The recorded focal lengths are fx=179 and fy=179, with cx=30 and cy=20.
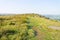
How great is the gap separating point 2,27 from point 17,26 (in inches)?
69.8

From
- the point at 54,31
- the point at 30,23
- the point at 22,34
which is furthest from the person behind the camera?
the point at 30,23

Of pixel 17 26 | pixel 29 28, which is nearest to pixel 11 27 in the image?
pixel 17 26

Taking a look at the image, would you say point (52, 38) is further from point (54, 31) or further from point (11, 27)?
point (11, 27)

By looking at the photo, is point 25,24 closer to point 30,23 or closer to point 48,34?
point 30,23

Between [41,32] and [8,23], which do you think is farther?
[8,23]

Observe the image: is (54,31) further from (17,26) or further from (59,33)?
(17,26)

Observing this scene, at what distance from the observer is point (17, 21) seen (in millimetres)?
22859

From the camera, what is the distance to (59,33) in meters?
20.3

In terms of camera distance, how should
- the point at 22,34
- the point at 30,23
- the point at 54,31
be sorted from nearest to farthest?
the point at 22,34
the point at 54,31
the point at 30,23

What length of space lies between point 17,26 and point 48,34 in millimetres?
3710

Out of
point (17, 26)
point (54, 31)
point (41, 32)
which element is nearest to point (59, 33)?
point (54, 31)

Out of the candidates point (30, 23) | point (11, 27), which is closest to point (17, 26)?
point (11, 27)

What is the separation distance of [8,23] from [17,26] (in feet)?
5.66

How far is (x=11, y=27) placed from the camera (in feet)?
67.0
